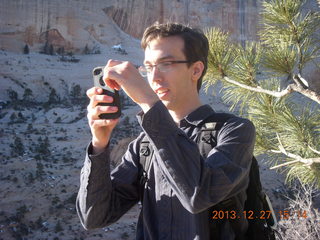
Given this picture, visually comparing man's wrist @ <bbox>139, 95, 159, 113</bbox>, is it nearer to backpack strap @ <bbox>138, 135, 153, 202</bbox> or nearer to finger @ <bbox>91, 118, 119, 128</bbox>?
finger @ <bbox>91, 118, 119, 128</bbox>

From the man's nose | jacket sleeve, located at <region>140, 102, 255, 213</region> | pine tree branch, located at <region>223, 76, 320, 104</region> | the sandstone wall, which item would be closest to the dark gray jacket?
jacket sleeve, located at <region>140, 102, 255, 213</region>

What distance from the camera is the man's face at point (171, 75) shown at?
0.97 m

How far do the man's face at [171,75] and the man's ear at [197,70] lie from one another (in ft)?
0.05

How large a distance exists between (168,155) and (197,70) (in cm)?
38

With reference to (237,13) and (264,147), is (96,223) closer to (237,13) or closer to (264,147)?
(264,147)

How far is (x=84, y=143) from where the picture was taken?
9.35 meters

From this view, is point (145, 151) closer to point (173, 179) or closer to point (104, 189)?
point (104, 189)

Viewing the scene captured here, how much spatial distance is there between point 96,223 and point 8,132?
30.2 feet

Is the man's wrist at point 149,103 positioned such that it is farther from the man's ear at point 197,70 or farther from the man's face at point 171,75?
the man's ear at point 197,70

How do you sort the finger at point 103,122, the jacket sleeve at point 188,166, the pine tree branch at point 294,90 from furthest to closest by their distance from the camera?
the pine tree branch at point 294,90
the finger at point 103,122
the jacket sleeve at point 188,166

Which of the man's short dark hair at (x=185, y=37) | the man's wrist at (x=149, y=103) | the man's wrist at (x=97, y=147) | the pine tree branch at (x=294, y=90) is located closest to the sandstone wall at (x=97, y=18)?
the pine tree branch at (x=294, y=90)

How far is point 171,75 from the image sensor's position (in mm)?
978

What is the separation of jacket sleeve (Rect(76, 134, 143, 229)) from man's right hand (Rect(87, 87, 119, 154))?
0.04 meters

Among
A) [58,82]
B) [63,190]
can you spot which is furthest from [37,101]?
[63,190]
